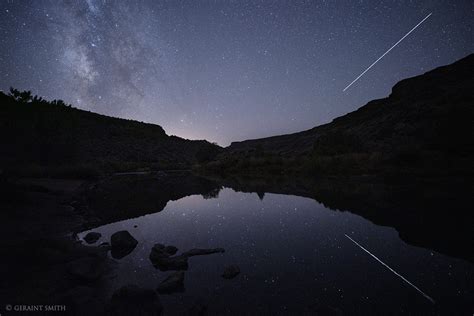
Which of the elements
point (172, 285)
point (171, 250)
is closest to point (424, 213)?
point (171, 250)

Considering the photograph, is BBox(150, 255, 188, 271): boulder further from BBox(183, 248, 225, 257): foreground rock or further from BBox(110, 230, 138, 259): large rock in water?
BBox(110, 230, 138, 259): large rock in water

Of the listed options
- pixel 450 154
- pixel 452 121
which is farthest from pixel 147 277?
pixel 452 121

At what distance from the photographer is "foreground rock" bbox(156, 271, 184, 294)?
4.44m

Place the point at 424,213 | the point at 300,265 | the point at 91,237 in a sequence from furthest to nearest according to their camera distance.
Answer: the point at 424,213 < the point at 91,237 < the point at 300,265

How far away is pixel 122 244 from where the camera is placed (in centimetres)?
693

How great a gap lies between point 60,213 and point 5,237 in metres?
3.44

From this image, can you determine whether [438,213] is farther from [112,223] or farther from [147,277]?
[112,223]

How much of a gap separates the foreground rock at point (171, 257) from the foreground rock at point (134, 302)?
53.3 inches

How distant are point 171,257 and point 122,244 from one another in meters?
1.81

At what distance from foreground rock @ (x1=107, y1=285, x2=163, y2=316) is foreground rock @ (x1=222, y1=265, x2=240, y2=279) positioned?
143 centimetres

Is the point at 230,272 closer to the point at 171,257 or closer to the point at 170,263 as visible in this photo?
the point at 170,263

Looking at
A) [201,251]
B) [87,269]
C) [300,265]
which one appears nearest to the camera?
[87,269]

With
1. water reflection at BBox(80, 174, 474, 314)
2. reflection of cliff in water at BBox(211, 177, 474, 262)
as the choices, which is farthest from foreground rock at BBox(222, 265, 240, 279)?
reflection of cliff in water at BBox(211, 177, 474, 262)

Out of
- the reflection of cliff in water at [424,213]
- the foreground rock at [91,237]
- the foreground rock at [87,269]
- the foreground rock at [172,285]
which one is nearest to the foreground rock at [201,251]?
the foreground rock at [172,285]
